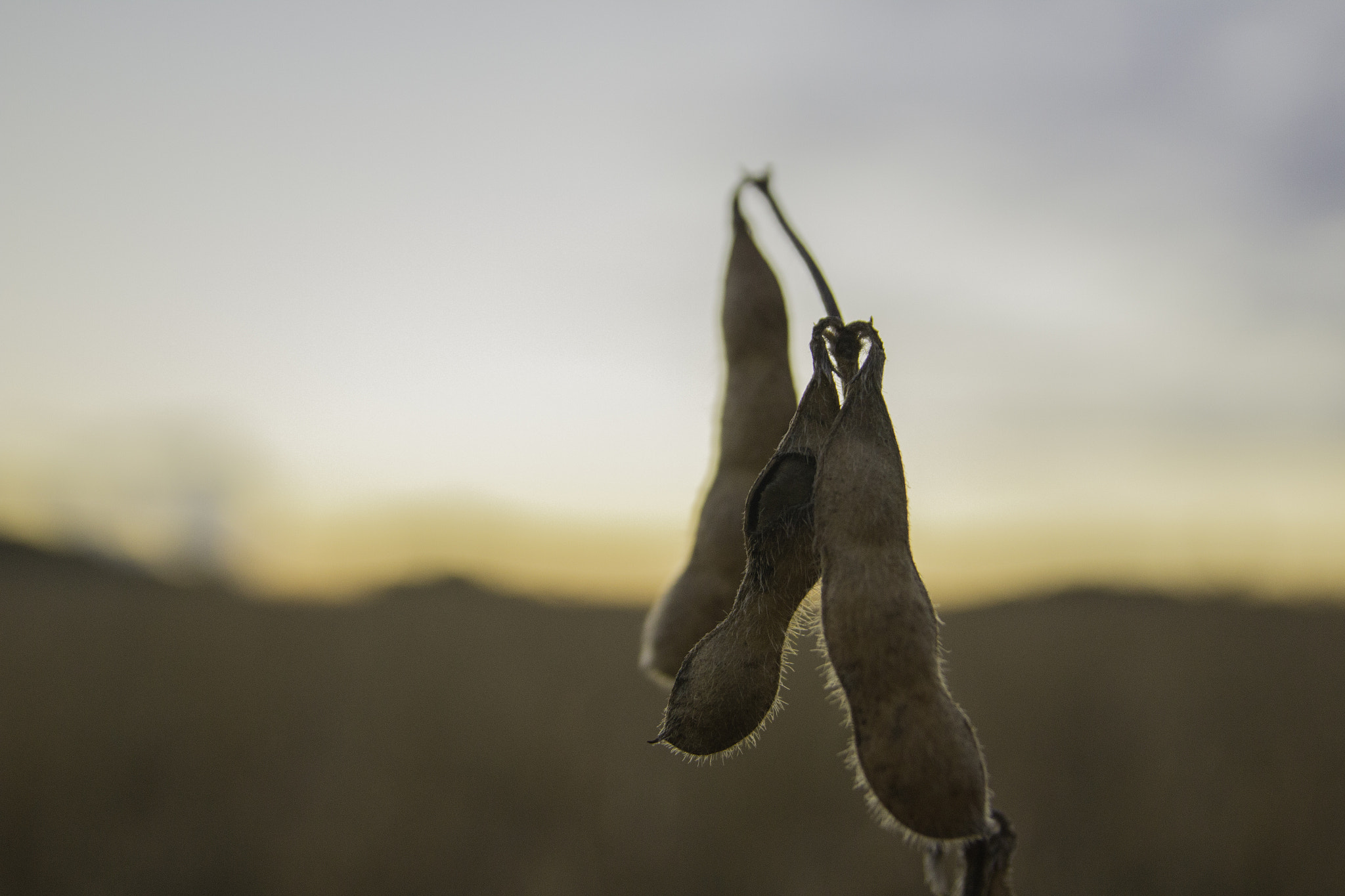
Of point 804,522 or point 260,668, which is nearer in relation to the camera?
point 804,522

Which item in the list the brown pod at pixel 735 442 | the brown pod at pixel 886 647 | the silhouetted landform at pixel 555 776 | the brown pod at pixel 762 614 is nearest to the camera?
the brown pod at pixel 886 647

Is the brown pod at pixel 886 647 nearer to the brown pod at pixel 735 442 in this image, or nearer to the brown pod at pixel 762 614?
the brown pod at pixel 762 614

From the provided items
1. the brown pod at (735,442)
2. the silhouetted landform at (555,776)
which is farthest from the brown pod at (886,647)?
the silhouetted landform at (555,776)

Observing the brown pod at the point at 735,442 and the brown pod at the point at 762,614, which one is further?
the brown pod at the point at 735,442

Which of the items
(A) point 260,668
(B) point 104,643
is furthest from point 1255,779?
(B) point 104,643

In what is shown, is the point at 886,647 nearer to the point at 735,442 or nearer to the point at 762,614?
the point at 762,614

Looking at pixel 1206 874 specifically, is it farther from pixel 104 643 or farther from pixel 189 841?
pixel 104 643
